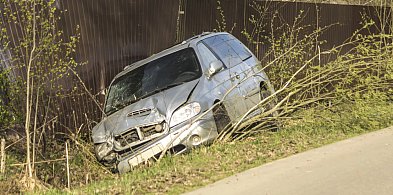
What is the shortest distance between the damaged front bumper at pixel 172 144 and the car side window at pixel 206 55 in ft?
4.44

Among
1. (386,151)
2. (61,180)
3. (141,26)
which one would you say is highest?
(141,26)

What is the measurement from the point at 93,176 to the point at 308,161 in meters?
3.06

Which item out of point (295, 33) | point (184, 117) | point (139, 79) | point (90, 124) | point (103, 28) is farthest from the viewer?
point (295, 33)

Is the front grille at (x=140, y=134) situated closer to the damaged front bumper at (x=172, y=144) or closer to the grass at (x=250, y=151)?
the damaged front bumper at (x=172, y=144)

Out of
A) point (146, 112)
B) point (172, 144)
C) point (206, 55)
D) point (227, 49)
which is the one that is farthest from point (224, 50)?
point (172, 144)

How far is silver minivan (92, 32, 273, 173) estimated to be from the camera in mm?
7555

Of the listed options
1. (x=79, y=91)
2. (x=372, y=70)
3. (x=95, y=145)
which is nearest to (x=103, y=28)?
(x=79, y=91)

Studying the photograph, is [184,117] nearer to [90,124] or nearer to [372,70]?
[90,124]

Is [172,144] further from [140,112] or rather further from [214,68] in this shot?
[214,68]

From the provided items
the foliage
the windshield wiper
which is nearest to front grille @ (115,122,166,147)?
the windshield wiper

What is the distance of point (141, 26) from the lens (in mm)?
11297

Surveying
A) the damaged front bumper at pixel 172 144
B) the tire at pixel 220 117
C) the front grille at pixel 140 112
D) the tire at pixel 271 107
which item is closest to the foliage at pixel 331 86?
the tire at pixel 271 107

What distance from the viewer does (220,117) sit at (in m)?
8.11

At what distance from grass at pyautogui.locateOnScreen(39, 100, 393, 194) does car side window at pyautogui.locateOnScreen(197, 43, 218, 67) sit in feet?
4.58
